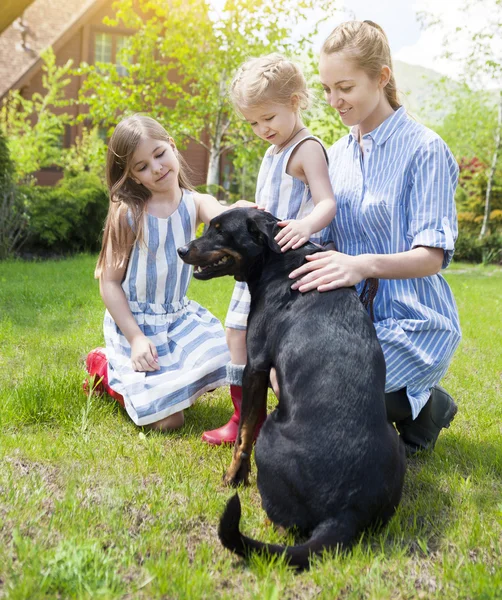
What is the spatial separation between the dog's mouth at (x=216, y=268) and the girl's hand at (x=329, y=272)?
14.3 inches

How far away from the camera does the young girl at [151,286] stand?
3959 mm

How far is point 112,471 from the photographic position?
3184 millimetres

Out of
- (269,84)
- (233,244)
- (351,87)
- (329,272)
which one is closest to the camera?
(329,272)

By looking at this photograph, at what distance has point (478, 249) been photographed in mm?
19000

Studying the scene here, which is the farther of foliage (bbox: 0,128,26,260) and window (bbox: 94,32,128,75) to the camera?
window (bbox: 94,32,128,75)

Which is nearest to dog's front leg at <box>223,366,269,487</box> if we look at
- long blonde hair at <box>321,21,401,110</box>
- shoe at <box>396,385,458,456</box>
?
shoe at <box>396,385,458,456</box>

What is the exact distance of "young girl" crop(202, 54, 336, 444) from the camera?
3398 millimetres

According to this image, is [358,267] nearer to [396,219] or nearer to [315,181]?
[396,219]

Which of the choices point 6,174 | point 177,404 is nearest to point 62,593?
point 177,404

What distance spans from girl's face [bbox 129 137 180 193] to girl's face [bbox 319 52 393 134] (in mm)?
1171

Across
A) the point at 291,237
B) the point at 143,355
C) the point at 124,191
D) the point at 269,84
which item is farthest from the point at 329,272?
the point at 124,191

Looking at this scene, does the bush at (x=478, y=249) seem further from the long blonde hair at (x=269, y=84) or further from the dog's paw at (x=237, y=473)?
the dog's paw at (x=237, y=473)

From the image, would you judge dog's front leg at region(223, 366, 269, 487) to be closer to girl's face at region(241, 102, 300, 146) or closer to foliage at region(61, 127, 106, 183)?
girl's face at region(241, 102, 300, 146)

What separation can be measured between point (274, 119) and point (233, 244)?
2.72 ft
